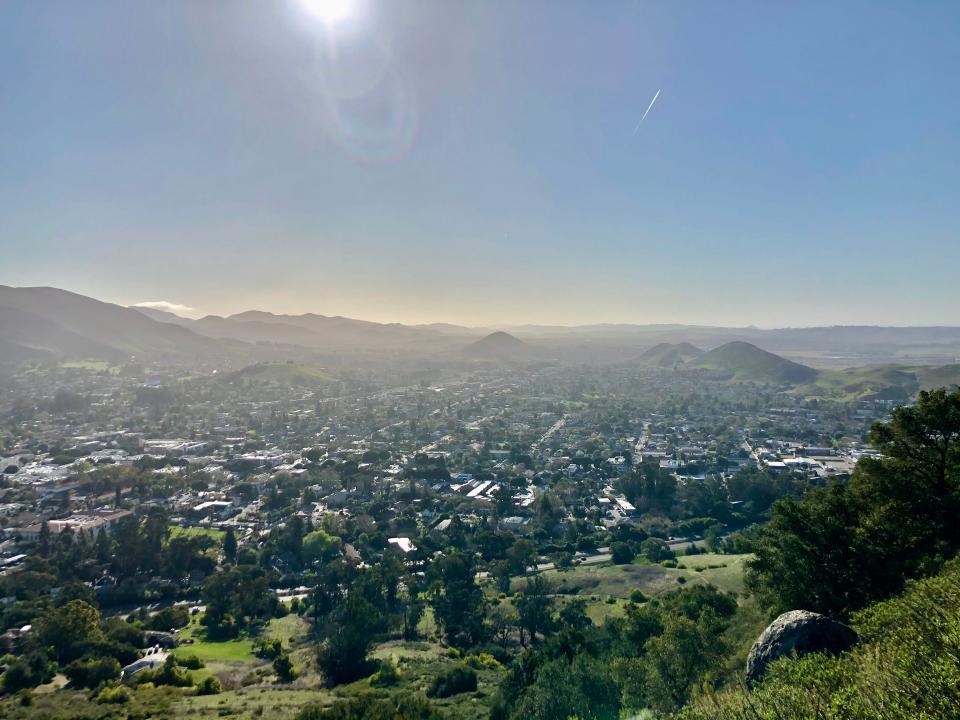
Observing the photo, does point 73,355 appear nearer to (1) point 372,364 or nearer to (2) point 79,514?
(1) point 372,364

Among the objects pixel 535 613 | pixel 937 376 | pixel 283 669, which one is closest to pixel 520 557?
pixel 535 613

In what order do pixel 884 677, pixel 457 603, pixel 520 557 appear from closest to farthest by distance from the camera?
pixel 884 677 < pixel 457 603 < pixel 520 557

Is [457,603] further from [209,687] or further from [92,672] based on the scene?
[92,672]

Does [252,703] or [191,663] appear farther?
[191,663]

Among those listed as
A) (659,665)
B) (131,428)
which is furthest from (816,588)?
(131,428)

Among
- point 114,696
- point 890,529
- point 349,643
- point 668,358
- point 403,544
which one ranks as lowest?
point 403,544

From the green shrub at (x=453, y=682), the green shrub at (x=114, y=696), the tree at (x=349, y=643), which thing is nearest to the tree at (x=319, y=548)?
the tree at (x=349, y=643)

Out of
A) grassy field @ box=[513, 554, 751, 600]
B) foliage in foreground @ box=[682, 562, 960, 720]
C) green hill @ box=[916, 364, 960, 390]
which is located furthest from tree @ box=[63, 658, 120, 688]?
green hill @ box=[916, 364, 960, 390]
